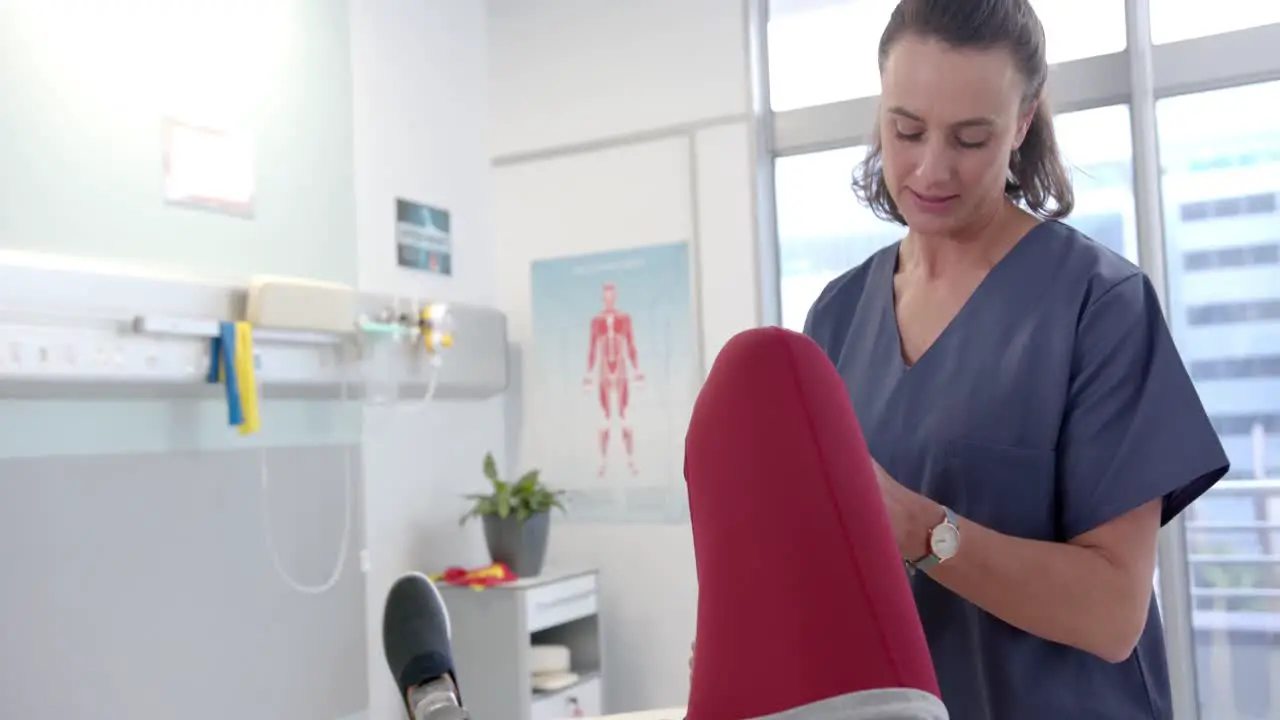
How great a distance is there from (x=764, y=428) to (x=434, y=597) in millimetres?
253

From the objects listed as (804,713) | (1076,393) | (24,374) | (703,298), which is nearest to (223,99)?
(24,374)

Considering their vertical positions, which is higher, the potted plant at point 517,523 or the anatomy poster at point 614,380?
the anatomy poster at point 614,380

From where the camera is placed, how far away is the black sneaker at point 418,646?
0.66m

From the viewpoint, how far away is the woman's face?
2.84 feet

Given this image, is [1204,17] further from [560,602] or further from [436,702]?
[436,702]

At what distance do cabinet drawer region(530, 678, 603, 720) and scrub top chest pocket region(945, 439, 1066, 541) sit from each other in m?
2.07

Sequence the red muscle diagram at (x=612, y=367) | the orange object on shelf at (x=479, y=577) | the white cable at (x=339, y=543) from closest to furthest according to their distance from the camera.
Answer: the white cable at (x=339, y=543) → the orange object on shelf at (x=479, y=577) → the red muscle diagram at (x=612, y=367)

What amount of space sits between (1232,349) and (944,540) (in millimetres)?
2284

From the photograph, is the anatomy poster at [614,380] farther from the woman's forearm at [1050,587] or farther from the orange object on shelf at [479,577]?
the woman's forearm at [1050,587]

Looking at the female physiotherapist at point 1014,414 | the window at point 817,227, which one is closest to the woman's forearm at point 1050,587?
the female physiotherapist at point 1014,414

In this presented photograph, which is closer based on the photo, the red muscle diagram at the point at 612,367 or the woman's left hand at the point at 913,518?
the woman's left hand at the point at 913,518

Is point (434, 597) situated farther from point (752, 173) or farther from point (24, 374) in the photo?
point (752, 173)

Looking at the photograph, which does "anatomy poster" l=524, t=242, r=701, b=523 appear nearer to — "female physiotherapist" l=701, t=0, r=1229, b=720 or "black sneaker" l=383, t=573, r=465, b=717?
"female physiotherapist" l=701, t=0, r=1229, b=720

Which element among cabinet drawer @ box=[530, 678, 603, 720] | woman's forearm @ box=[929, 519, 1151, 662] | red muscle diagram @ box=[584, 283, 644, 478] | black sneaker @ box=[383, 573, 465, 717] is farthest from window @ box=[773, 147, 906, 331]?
black sneaker @ box=[383, 573, 465, 717]
